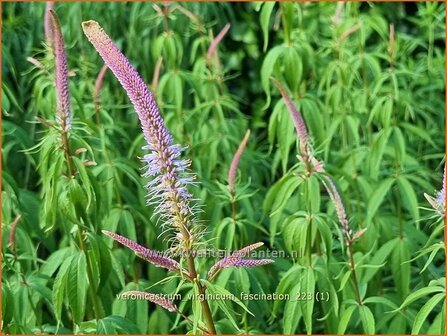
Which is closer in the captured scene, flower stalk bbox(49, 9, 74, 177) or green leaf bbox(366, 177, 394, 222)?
flower stalk bbox(49, 9, 74, 177)

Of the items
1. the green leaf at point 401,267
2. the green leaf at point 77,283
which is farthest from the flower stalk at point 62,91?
the green leaf at point 401,267

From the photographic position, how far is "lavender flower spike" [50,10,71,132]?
2.28 metres

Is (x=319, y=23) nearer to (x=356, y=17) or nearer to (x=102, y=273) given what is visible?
(x=356, y=17)

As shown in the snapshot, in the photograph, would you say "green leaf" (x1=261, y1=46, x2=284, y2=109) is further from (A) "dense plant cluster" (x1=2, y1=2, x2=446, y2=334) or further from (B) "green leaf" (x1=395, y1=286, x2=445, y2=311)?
(B) "green leaf" (x1=395, y1=286, x2=445, y2=311)

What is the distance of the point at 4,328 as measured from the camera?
8.52 ft

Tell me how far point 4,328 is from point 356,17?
7.47 ft

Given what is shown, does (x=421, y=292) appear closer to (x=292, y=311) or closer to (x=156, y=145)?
(x=292, y=311)

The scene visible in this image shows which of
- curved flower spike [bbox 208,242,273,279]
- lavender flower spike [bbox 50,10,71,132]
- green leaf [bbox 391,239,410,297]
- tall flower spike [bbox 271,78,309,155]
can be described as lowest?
green leaf [bbox 391,239,410,297]

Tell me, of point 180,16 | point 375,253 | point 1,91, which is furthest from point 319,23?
point 1,91

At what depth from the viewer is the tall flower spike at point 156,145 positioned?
72.0 inches

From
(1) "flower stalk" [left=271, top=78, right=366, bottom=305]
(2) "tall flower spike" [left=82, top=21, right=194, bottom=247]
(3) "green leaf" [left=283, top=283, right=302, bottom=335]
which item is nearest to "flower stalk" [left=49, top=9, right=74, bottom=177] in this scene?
(2) "tall flower spike" [left=82, top=21, right=194, bottom=247]

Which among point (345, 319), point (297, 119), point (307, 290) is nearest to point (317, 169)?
point (297, 119)

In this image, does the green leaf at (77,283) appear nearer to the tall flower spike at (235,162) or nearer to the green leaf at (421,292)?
the tall flower spike at (235,162)

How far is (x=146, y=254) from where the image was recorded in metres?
1.97
